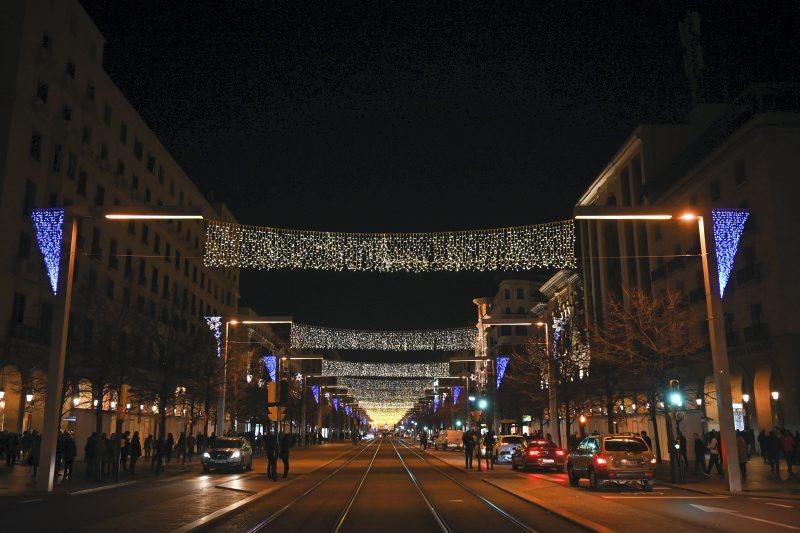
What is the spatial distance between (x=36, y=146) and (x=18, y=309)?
945 cm

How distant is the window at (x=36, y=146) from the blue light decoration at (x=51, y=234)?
66.2 ft

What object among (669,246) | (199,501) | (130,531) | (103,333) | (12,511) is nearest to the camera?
(130,531)

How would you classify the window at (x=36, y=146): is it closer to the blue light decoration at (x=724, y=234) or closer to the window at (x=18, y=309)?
the window at (x=18, y=309)

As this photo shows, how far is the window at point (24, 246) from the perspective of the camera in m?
41.5

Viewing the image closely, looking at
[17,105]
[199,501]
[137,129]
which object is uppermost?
[137,129]

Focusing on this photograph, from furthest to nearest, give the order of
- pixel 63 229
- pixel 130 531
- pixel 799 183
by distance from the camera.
→ pixel 799 183 < pixel 63 229 < pixel 130 531

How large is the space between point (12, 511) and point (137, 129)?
47.0m

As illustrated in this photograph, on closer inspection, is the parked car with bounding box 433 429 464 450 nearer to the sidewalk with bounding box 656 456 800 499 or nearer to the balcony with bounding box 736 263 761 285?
the balcony with bounding box 736 263 761 285

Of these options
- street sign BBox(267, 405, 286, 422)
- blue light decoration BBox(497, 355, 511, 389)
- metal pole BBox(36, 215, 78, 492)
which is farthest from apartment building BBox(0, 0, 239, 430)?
blue light decoration BBox(497, 355, 511, 389)

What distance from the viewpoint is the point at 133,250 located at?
58938 millimetres

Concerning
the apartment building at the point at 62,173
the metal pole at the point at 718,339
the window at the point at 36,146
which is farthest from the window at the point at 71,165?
the metal pole at the point at 718,339

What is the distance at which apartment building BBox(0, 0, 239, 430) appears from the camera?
40.2 m

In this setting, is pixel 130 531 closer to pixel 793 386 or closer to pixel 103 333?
pixel 103 333

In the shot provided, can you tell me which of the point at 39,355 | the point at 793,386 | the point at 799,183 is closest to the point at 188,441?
the point at 39,355
